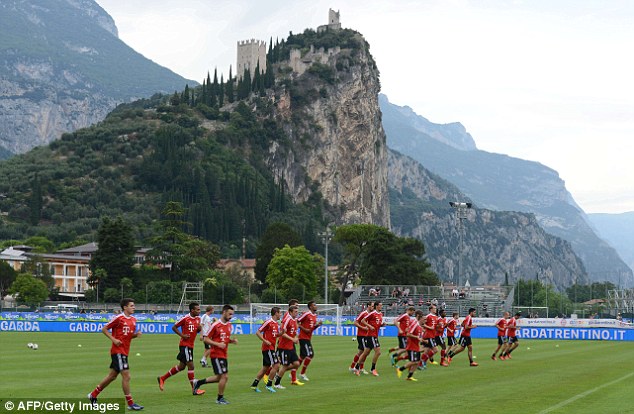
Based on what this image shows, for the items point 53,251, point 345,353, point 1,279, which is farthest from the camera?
point 53,251

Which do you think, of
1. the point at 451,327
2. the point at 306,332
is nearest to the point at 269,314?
the point at 451,327

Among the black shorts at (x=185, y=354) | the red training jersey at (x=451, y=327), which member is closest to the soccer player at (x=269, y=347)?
the black shorts at (x=185, y=354)

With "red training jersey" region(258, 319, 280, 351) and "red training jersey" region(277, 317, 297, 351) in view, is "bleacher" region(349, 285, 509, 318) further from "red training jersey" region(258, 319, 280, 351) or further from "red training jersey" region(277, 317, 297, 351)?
"red training jersey" region(258, 319, 280, 351)

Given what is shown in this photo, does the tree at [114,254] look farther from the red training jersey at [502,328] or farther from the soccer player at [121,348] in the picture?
the soccer player at [121,348]

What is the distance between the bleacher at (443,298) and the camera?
9406 centimetres

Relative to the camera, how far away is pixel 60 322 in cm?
7588

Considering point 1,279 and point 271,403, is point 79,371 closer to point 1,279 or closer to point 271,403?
point 271,403

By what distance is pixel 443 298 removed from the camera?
96.2 meters

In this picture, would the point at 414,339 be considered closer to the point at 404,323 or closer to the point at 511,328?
the point at 404,323

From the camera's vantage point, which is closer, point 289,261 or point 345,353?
point 345,353

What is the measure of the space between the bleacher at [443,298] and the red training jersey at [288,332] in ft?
214

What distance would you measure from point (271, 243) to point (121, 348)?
14996cm

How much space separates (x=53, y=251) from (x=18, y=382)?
161535 millimetres

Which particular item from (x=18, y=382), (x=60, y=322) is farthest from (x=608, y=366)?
(x=60, y=322)
